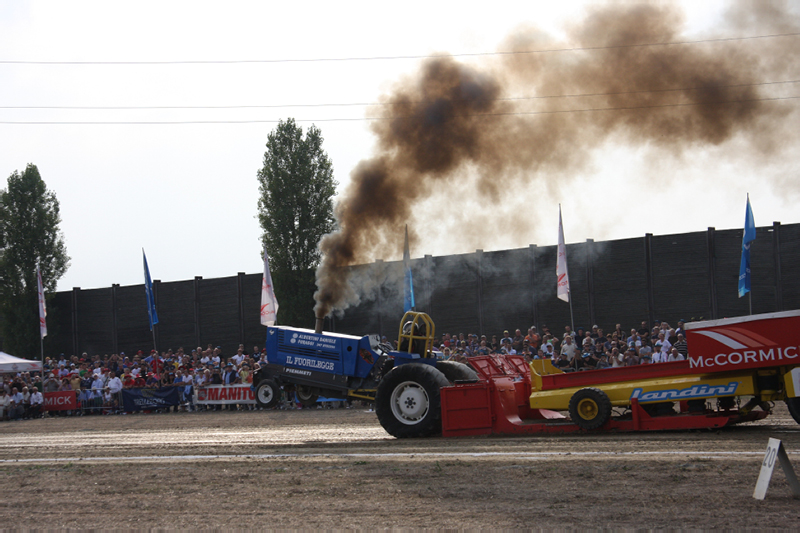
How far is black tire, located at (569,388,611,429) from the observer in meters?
12.0

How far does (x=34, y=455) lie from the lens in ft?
44.5

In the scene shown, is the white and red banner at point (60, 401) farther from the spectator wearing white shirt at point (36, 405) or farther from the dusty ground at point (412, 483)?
the dusty ground at point (412, 483)

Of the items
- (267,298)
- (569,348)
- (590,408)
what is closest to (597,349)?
(569,348)

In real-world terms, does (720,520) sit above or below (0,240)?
below

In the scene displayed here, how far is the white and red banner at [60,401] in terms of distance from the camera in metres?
27.9

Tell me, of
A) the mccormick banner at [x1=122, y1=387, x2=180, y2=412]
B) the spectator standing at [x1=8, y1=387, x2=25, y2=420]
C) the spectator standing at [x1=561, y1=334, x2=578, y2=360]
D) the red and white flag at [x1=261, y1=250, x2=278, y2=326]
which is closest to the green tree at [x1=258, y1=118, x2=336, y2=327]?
the red and white flag at [x1=261, y1=250, x2=278, y2=326]

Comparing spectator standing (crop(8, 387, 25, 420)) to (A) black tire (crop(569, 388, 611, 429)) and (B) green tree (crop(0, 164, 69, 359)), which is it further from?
(A) black tire (crop(569, 388, 611, 429))

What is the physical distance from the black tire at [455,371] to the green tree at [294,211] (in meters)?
19.5

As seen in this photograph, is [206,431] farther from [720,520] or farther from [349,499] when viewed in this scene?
[720,520]

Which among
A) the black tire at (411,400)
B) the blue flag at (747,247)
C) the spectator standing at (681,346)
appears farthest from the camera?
the blue flag at (747,247)

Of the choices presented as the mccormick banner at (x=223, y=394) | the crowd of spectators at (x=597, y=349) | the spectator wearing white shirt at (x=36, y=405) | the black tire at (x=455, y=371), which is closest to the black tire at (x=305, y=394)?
the black tire at (x=455, y=371)

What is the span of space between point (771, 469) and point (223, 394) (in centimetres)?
2119

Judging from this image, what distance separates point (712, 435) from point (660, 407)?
0.93 metres

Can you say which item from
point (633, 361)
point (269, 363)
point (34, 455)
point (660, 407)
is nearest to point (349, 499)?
point (660, 407)
